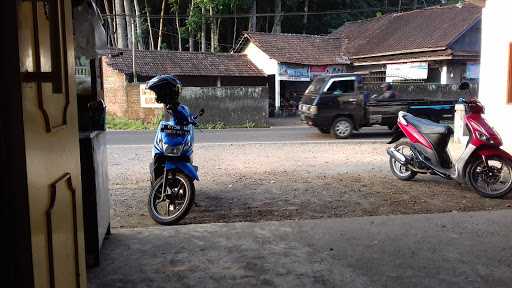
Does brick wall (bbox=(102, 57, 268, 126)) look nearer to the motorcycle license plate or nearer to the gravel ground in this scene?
the gravel ground

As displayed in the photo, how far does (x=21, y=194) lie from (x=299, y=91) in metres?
27.0

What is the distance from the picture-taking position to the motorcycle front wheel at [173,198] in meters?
5.66

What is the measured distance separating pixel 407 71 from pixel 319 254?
22011 millimetres

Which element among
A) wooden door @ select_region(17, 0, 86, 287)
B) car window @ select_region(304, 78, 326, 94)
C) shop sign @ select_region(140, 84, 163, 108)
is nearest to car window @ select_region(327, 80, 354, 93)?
car window @ select_region(304, 78, 326, 94)

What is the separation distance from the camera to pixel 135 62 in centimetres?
2516

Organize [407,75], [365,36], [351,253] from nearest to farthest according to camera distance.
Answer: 1. [351,253]
2. [407,75]
3. [365,36]

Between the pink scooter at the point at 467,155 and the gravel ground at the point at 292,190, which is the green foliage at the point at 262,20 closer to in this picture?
the gravel ground at the point at 292,190

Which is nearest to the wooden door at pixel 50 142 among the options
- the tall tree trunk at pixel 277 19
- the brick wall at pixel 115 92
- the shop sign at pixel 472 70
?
the brick wall at pixel 115 92

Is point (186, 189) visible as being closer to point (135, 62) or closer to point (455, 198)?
point (455, 198)

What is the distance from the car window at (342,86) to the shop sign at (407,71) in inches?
384

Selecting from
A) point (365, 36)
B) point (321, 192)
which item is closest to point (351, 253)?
point (321, 192)

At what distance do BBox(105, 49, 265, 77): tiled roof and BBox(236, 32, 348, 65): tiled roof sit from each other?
1.44 m

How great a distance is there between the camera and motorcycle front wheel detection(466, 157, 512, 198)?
6855mm

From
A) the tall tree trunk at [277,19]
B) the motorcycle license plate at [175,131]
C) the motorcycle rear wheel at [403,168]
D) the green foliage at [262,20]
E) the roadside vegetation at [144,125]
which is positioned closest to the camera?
the motorcycle license plate at [175,131]
